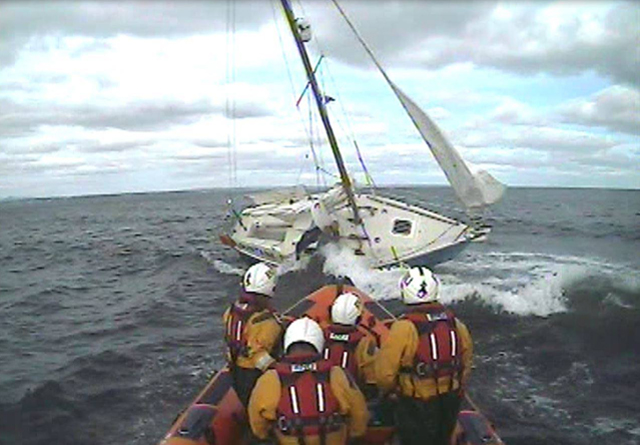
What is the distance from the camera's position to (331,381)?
539cm

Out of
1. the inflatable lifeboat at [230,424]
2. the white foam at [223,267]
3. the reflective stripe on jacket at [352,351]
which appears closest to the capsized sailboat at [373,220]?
the white foam at [223,267]

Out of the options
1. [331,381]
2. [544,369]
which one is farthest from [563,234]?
[331,381]

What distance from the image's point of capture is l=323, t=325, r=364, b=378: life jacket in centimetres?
663

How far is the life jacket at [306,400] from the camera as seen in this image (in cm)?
529

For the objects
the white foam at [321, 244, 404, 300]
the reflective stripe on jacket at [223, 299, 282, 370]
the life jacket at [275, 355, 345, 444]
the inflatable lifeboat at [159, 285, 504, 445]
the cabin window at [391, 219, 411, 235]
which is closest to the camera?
the life jacket at [275, 355, 345, 444]

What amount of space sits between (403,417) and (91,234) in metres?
53.4

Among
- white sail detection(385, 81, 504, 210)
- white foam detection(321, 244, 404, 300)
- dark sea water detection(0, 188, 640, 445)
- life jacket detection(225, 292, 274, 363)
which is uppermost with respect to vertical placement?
white sail detection(385, 81, 504, 210)

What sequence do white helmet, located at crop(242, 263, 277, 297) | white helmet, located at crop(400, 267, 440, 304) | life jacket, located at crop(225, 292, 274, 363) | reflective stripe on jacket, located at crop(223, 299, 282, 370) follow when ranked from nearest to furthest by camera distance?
white helmet, located at crop(400, 267, 440, 304) < reflective stripe on jacket, located at crop(223, 299, 282, 370) < life jacket, located at crop(225, 292, 274, 363) < white helmet, located at crop(242, 263, 277, 297)

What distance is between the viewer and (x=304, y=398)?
5.28 m

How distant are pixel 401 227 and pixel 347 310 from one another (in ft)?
56.1

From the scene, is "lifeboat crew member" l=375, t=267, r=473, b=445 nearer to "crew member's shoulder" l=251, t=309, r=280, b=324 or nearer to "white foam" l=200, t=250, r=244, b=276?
"crew member's shoulder" l=251, t=309, r=280, b=324

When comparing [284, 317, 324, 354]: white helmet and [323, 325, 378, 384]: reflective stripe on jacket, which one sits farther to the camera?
[323, 325, 378, 384]: reflective stripe on jacket

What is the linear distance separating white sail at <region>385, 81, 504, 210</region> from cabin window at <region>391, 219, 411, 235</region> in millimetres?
4653

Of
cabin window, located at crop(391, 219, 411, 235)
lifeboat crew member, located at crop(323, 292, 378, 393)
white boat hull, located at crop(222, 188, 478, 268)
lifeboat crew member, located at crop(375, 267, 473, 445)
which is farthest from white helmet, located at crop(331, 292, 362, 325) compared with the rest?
cabin window, located at crop(391, 219, 411, 235)
